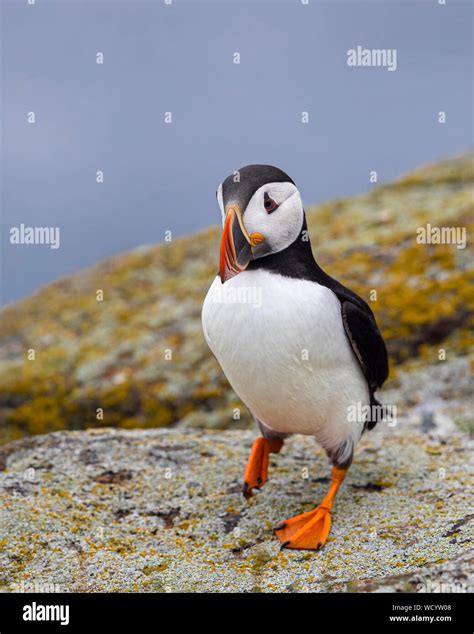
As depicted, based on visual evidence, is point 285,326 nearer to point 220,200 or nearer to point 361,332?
point 361,332

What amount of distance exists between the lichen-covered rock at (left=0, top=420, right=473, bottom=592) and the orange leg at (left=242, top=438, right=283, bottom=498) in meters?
0.13

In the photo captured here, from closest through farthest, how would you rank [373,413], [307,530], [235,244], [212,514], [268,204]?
[235,244] → [268,204] → [307,530] → [212,514] → [373,413]

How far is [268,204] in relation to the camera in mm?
5492

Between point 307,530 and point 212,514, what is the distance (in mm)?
1051

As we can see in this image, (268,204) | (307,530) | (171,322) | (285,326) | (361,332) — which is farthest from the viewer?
(171,322)

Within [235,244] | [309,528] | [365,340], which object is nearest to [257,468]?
[309,528]

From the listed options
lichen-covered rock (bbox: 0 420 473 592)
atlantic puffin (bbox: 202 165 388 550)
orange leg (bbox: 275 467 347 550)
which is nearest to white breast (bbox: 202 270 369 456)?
atlantic puffin (bbox: 202 165 388 550)

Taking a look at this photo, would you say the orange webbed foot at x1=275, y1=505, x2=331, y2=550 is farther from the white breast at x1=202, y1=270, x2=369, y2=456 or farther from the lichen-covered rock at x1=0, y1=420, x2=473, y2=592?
the white breast at x1=202, y1=270, x2=369, y2=456

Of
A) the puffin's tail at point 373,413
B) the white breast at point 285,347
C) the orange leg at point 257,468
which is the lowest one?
the orange leg at point 257,468

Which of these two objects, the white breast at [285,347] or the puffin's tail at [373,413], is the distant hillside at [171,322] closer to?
the puffin's tail at [373,413]

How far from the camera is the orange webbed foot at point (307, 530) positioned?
5789 mm

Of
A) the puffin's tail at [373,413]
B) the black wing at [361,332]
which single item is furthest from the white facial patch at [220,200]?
the puffin's tail at [373,413]
